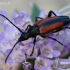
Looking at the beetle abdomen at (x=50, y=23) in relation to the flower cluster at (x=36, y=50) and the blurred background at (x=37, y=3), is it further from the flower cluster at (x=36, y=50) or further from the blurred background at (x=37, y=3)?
the blurred background at (x=37, y=3)

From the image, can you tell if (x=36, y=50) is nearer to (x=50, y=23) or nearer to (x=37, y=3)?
(x=50, y=23)

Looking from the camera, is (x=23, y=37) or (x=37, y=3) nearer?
(x=23, y=37)

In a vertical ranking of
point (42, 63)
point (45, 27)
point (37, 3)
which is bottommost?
point (42, 63)

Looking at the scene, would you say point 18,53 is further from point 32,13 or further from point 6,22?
point 32,13

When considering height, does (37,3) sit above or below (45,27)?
above

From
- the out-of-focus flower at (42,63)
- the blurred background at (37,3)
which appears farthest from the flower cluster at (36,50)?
the blurred background at (37,3)

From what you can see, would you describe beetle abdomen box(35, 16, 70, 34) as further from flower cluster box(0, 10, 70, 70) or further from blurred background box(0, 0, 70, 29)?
blurred background box(0, 0, 70, 29)

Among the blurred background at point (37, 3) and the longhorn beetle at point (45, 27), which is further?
the blurred background at point (37, 3)

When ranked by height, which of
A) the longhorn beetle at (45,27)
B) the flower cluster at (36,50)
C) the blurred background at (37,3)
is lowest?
the flower cluster at (36,50)

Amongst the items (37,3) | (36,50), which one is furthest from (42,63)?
(37,3)

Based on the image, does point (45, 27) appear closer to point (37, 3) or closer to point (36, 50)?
point (36, 50)

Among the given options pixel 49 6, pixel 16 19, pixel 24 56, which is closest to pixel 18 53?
pixel 24 56

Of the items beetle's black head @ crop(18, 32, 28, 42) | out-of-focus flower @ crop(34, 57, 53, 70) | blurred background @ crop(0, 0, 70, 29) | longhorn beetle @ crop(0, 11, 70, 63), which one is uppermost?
blurred background @ crop(0, 0, 70, 29)

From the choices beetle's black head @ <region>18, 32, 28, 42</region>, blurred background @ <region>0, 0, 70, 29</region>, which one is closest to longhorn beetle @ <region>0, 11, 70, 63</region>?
beetle's black head @ <region>18, 32, 28, 42</region>
